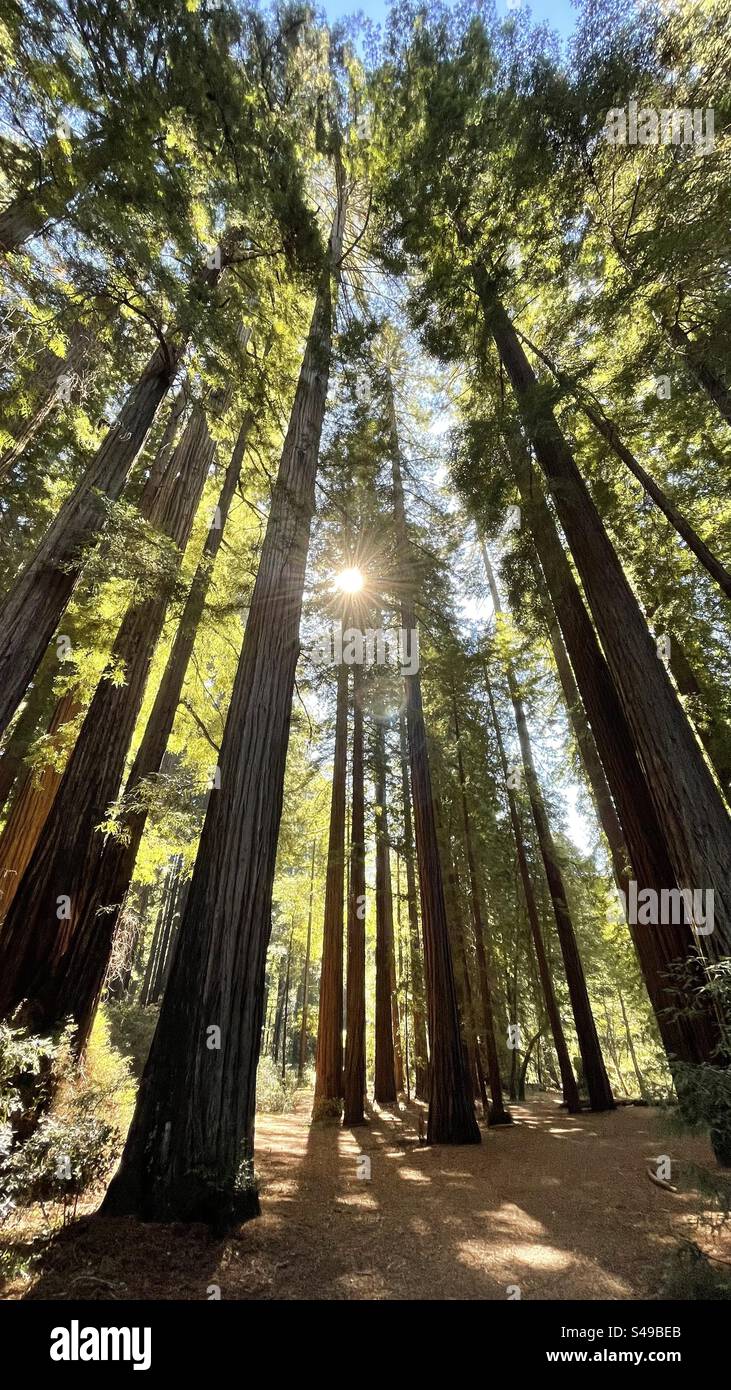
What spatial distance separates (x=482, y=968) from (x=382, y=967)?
239cm

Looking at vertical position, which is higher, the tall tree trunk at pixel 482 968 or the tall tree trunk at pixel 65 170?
the tall tree trunk at pixel 65 170

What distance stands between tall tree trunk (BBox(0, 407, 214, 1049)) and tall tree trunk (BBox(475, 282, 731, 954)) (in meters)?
4.95

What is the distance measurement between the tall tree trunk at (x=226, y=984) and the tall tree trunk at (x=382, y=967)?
6004mm

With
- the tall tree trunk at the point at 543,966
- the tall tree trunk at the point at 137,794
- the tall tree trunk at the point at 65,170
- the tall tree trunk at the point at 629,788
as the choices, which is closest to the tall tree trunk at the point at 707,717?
the tall tree trunk at the point at 629,788

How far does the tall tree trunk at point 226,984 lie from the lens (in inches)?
121

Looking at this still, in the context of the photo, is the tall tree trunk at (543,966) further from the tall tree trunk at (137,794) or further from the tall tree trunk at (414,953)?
the tall tree trunk at (137,794)

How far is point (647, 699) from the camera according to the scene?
15.1 feet

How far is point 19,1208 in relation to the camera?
9.14 ft

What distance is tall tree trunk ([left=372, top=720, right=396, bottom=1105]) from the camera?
Result: 418 inches

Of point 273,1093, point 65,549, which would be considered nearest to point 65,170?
point 65,549

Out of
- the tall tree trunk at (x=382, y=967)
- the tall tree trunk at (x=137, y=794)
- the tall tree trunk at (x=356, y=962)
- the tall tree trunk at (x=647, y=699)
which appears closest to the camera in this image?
the tall tree trunk at (x=647, y=699)

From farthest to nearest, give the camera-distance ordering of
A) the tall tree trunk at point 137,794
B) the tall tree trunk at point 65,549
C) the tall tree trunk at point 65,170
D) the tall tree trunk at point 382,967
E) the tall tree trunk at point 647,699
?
the tall tree trunk at point 382,967 < the tall tree trunk at point 137,794 < the tall tree trunk at point 65,549 < the tall tree trunk at point 65,170 < the tall tree trunk at point 647,699

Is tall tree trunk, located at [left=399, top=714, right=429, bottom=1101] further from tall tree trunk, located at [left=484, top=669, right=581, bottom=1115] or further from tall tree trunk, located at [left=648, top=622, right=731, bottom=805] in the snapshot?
tall tree trunk, located at [left=648, top=622, right=731, bottom=805]
